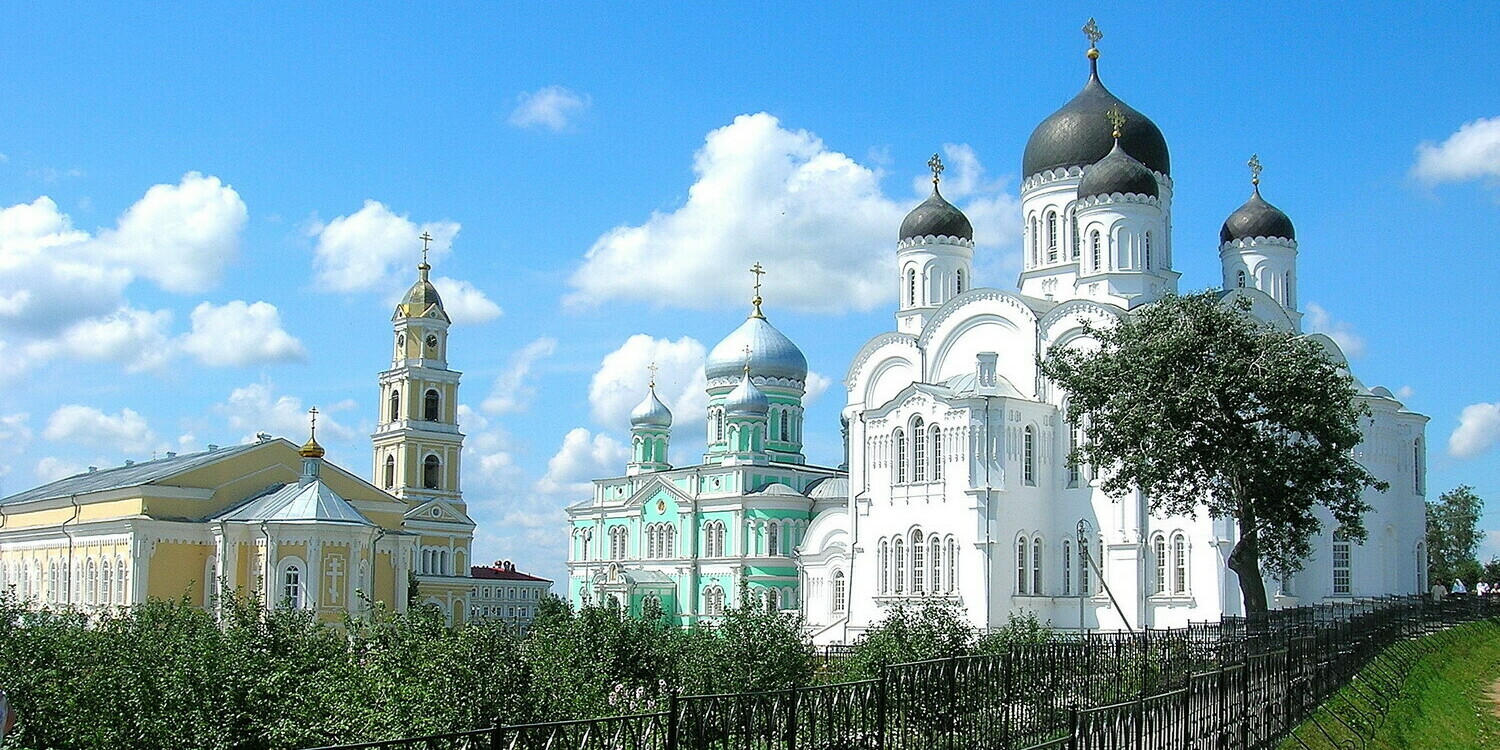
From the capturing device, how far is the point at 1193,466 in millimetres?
26438

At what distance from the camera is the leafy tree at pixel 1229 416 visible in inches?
999

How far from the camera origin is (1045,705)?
15.6 m

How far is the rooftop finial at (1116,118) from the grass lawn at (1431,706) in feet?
55.1

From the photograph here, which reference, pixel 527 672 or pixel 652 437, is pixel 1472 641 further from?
pixel 652 437

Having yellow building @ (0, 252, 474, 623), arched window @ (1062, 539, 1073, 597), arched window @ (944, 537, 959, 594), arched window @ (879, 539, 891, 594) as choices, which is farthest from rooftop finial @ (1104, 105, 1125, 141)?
yellow building @ (0, 252, 474, 623)

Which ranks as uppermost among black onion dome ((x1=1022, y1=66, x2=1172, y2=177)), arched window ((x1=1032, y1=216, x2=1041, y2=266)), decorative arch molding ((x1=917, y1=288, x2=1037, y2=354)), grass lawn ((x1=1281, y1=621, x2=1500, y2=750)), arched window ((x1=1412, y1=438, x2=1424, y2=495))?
black onion dome ((x1=1022, y1=66, x2=1172, y2=177))

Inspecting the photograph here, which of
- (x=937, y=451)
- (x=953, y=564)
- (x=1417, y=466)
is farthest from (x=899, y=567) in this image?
(x=1417, y=466)

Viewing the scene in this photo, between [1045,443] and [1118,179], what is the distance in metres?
7.63

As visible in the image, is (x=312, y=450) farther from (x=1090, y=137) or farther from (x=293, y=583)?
(x=1090, y=137)

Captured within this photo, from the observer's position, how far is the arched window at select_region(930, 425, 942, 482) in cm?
3812

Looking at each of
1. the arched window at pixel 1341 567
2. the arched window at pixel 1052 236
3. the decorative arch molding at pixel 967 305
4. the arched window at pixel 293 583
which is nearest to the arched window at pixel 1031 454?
the decorative arch molding at pixel 967 305

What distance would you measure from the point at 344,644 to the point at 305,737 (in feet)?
14.9

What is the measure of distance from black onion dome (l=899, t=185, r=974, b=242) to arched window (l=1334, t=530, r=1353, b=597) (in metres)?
14.7

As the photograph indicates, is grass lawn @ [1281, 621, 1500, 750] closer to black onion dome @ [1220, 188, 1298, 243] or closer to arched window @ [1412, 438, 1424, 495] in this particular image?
arched window @ [1412, 438, 1424, 495]
